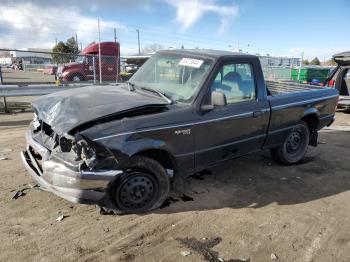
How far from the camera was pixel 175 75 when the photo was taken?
15.6ft

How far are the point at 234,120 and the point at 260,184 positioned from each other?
117cm

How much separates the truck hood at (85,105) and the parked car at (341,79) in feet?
28.7

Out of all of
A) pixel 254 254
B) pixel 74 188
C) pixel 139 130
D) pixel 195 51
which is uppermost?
pixel 195 51

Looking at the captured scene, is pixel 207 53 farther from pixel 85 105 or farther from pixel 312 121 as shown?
pixel 312 121

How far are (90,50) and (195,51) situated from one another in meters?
19.2

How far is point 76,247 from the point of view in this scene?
344 cm

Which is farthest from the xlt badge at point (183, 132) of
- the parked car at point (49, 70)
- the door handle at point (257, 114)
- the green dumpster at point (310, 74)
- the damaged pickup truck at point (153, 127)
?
the parked car at point (49, 70)

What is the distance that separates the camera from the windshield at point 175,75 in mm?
4523

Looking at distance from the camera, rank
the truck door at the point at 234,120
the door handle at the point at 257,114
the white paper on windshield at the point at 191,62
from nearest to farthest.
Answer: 1. the truck door at the point at 234,120
2. the white paper on windshield at the point at 191,62
3. the door handle at the point at 257,114

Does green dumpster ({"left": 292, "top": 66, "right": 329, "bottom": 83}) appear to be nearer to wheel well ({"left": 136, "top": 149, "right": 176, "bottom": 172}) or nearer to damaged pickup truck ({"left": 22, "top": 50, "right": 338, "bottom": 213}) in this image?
damaged pickup truck ({"left": 22, "top": 50, "right": 338, "bottom": 213})

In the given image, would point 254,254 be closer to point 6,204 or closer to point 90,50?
point 6,204

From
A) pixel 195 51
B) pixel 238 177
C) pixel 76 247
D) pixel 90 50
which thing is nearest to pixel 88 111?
pixel 76 247

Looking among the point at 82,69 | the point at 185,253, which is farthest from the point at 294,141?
the point at 82,69

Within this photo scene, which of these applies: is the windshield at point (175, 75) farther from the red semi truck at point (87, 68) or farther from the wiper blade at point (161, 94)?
the red semi truck at point (87, 68)
